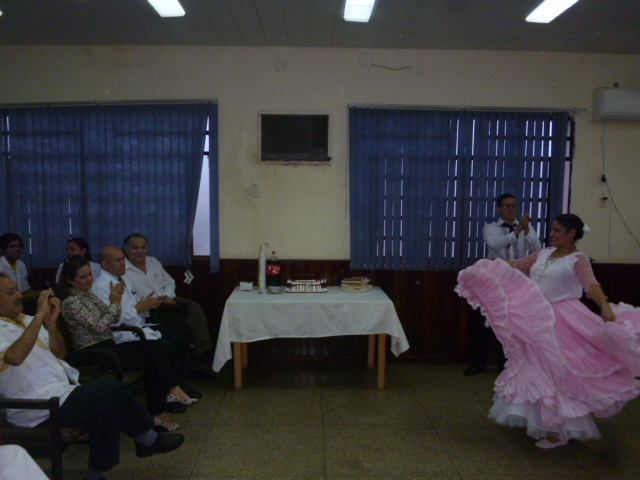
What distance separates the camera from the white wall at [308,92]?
461 cm

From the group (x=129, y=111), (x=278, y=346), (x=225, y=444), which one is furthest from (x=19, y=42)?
(x=225, y=444)

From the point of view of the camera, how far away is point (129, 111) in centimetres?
456

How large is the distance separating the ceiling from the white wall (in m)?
0.13

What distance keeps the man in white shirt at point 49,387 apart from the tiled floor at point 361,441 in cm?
42

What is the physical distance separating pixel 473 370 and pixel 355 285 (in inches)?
55.7

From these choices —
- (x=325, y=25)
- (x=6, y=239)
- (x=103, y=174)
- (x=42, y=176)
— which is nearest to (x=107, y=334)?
(x=6, y=239)

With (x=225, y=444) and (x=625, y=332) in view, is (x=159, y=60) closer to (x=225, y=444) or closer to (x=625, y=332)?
(x=225, y=444)

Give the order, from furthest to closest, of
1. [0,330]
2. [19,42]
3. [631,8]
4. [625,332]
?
[19,42] → [631,8] → [625,332] → [0,330]

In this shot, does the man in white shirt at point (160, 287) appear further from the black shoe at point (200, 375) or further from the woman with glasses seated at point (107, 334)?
the woman with glasses seated at point (107, 334)

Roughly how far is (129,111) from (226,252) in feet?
5.53

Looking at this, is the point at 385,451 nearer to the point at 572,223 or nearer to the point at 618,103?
the point at 572,223

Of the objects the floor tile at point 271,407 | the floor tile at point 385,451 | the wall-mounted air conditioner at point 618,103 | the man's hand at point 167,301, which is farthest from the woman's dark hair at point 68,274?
the wall-mounted air conditioner at point 618,103

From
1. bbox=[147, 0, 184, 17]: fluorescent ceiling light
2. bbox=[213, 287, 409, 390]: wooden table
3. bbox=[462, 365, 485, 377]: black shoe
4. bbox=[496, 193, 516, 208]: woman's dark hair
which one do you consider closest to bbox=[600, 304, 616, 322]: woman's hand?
bbox=[213, 287, 409, 390]: wooden table

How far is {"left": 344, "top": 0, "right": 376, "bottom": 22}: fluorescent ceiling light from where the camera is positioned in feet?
11.7
